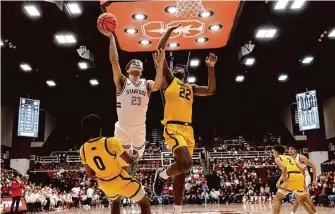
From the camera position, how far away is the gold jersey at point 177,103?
4.79 meters

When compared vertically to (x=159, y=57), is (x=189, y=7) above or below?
above

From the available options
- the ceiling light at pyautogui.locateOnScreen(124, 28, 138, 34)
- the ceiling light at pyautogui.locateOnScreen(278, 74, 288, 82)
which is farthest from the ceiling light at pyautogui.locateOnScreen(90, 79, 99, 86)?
the ceiling light at pyautogui.locateOnScreen(124, 28, 138, 34)

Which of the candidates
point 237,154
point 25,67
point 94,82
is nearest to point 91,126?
point 25,67

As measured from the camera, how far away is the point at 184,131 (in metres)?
4.77

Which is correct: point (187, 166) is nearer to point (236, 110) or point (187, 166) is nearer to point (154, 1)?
point (154, 1)

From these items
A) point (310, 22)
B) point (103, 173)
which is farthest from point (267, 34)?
point (103, 173)

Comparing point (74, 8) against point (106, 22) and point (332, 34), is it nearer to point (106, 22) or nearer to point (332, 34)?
point (106, 22)

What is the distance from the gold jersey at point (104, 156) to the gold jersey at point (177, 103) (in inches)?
44.3

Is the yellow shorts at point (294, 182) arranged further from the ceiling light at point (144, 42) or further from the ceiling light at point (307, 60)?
the ceiling light at point (307, 60)

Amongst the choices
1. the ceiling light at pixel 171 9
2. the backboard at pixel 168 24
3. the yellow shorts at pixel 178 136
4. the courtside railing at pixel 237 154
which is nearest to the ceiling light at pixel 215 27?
the backboard at pixel 168 24

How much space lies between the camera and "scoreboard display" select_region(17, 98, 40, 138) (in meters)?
20.3

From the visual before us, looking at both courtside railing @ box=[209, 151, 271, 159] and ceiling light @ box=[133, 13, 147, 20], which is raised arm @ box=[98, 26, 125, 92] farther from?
courtside railing @ box=[209, 151, 271, 159]

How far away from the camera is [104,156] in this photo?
3857 mm

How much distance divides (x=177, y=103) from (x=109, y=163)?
54.4 inches
